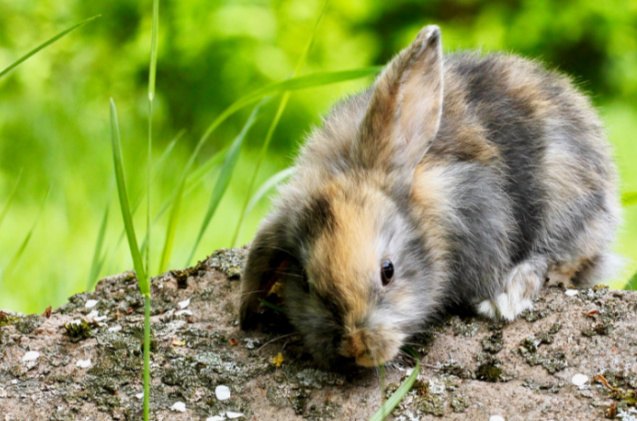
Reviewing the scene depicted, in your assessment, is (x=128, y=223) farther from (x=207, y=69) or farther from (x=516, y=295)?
(x=207, y=69)

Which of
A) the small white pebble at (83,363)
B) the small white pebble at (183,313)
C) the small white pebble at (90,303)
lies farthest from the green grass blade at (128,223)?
the small white pebble at (90,303)

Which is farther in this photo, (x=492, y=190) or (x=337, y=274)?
(x=492, y=190)

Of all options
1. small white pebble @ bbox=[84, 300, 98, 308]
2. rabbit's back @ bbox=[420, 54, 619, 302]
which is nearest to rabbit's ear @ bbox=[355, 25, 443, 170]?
rabbit's back @ bbox=[420, 54, 619, 302]

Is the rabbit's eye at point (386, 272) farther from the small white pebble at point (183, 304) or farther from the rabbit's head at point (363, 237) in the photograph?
the small white pebble at point (183, 304)

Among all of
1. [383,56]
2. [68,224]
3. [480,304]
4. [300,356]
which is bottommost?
[480,304]

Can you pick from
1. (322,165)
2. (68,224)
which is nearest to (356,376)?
(322,165)

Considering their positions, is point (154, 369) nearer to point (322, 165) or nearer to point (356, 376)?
point (356, 376)
